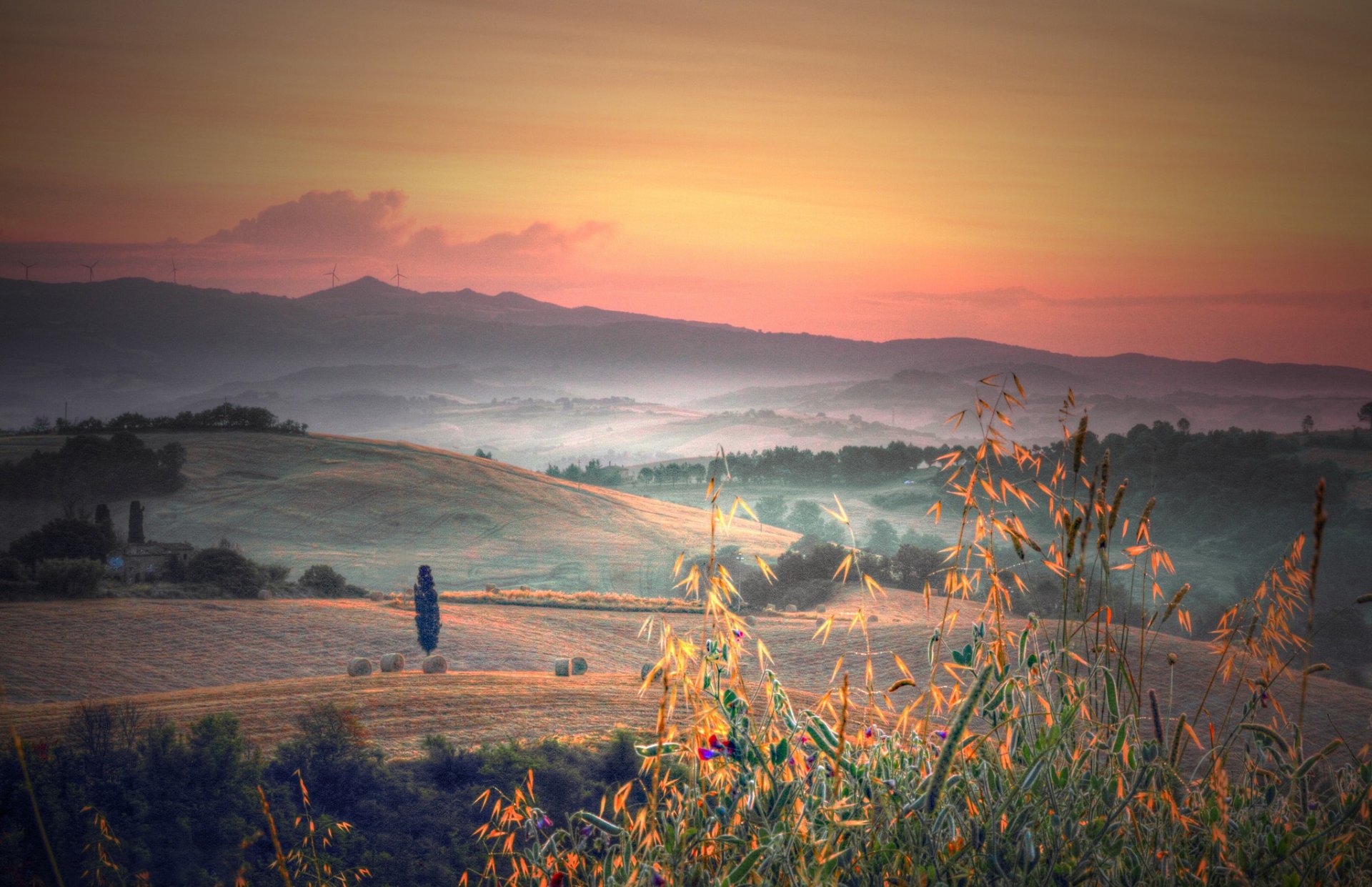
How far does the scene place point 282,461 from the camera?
4550 centimetres

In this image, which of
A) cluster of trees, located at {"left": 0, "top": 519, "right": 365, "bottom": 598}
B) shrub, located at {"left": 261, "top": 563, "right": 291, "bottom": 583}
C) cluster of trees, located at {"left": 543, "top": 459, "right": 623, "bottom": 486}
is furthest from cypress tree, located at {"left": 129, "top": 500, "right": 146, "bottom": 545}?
cluster of trees, located at {"left": 543, "top": 459, "right": 623, "bottom": 486}

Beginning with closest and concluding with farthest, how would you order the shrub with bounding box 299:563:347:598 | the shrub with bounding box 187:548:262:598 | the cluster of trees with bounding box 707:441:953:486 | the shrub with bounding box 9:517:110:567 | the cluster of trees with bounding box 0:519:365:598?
1. the cluster of trees with bounding box 0:519:365:598
2. the shrub with bounding box 187:548:262:598
3. the shrub with bounding box 9:517:110:567
4. the shrub with bounding box 299:563:347:598
5. the cluster of trees with bounding box 707:441:953:486

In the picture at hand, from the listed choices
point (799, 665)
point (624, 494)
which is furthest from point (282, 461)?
Result: point (799, 665)

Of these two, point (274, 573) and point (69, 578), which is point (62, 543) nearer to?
point (69, 578)

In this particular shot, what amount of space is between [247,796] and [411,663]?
10.6 meters

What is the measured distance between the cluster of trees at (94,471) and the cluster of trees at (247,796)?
33343 mm

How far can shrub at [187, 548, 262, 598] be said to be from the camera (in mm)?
24594

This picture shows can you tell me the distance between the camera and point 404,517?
42062 mm

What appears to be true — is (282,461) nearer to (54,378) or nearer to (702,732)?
(702,732)

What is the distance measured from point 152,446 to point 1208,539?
2039 inches

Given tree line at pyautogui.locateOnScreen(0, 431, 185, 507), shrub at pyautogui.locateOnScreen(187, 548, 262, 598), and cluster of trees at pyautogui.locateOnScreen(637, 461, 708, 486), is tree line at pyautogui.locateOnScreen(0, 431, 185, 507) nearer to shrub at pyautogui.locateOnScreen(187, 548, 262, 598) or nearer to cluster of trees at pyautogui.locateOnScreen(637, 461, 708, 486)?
shrub at pyautogui.locateOnScreen(187, 548, 262, 598)

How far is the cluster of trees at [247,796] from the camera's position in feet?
21.9

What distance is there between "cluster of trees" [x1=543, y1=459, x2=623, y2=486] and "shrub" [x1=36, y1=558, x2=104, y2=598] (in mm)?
31508

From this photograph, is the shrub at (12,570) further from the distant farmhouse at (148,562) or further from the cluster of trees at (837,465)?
the cluster of trees at (837,465)
